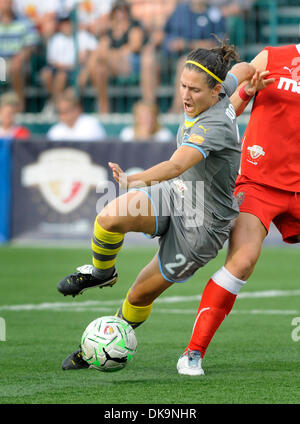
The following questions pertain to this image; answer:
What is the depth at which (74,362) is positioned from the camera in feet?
17.4

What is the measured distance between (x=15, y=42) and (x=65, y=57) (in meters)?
1.07

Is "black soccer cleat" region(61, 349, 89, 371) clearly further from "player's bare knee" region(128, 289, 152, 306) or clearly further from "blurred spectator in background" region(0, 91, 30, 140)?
"blurred spectator in background" region(0, 91, 30, 140)

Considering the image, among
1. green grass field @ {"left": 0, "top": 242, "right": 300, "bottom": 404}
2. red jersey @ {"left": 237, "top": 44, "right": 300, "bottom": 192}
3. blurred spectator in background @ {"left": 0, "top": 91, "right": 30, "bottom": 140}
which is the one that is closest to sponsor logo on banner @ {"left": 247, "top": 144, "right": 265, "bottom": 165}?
red jersey @ {"left": 237, "top": 44, "right": 300, "bottom": 192}

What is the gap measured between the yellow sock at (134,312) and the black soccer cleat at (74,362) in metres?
0.45

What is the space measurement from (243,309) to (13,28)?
31.6ft

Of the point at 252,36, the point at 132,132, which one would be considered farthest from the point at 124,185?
the point at 252,36

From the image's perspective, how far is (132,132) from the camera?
13227 millimetres

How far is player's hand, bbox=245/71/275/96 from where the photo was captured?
5535 mm

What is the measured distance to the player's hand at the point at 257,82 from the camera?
5535 mm

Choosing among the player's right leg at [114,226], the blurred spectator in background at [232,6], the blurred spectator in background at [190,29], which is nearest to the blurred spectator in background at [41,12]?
the blurred spectator in background at [190,29]

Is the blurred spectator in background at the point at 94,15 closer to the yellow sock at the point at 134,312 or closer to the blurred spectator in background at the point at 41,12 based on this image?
the blurred spectator in background at the point at 41,12

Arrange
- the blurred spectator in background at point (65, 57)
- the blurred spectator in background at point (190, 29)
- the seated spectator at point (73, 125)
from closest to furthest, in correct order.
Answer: the seated spectator at point (73, 125)
the blurred spectator in background at point (190, 29)
the blurred spectator in background at point (65, 57)

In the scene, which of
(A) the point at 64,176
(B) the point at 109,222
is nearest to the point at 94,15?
(A) the point at 64,176
